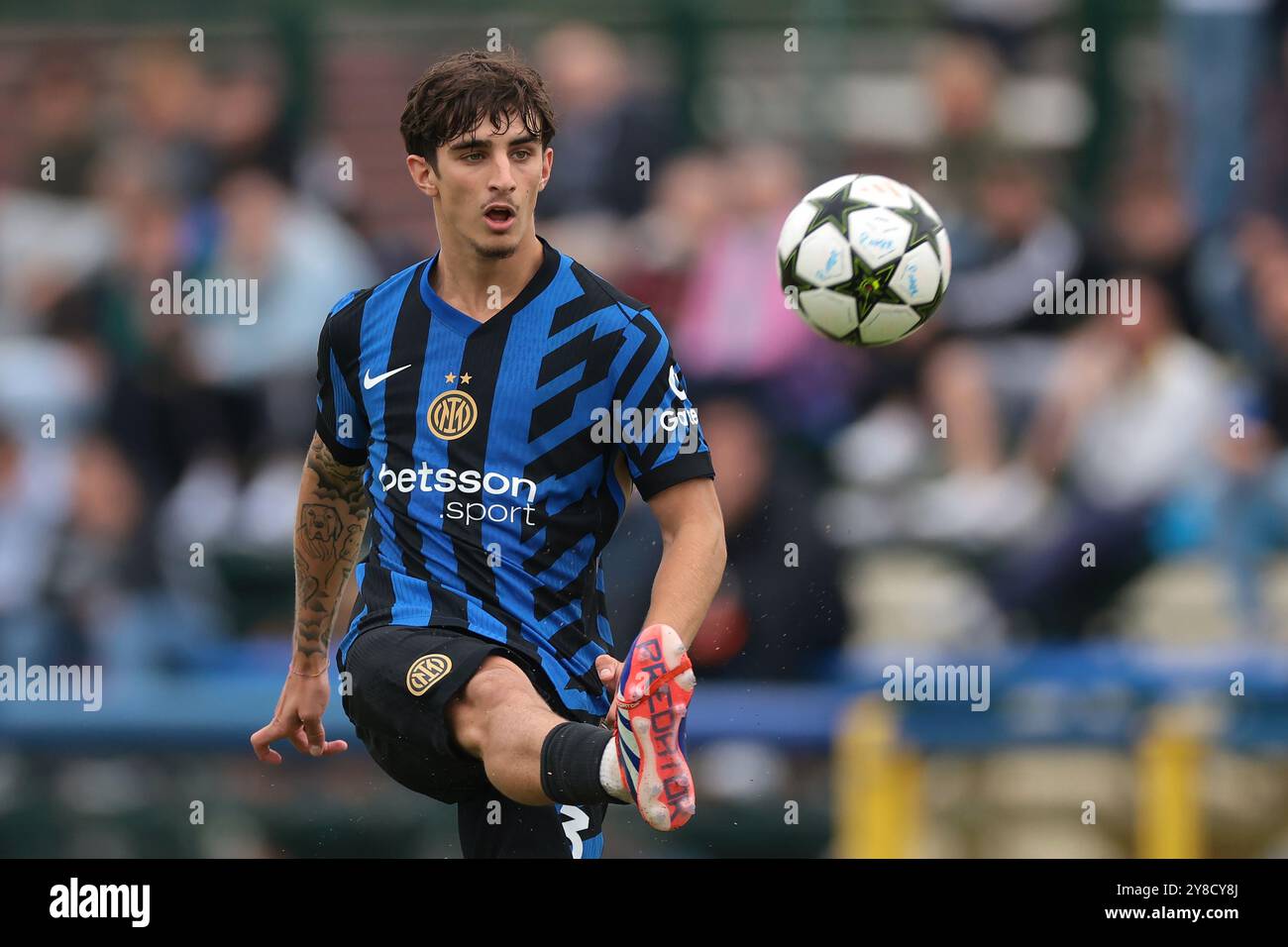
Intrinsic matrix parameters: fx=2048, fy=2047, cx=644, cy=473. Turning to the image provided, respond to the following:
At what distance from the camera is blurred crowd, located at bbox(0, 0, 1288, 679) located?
938 cm

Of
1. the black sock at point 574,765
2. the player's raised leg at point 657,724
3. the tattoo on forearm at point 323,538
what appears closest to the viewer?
the player's raised leg at point 657,724

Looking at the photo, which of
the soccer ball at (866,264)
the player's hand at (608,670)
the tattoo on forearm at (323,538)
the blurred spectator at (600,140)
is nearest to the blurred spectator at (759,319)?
the blurred spectator at (600,140)

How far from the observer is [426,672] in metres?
5.31

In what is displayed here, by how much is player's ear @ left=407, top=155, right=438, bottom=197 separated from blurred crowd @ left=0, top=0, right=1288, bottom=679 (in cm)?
319

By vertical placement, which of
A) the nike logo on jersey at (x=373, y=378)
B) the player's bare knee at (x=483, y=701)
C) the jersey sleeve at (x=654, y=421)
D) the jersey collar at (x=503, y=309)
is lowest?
the player's bare knee at (x=483, y=701)

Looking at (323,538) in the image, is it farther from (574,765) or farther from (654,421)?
(574,765)

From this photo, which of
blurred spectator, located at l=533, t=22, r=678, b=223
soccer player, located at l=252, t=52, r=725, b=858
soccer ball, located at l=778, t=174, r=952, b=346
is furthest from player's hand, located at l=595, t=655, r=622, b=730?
blurred spectator, located at l=533, t=22, r=678, b=223

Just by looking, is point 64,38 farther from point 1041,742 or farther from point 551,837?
point 551,837

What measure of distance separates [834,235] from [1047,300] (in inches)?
140

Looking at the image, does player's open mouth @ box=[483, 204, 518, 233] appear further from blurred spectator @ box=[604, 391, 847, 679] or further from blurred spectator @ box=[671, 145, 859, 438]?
blurred spectator @ box=[671, 145, 859, 438]

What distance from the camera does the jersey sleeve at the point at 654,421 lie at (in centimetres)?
552

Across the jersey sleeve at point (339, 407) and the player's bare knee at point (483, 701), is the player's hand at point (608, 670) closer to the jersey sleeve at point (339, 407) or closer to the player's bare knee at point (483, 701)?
the player's bare knee at point (483, 701)

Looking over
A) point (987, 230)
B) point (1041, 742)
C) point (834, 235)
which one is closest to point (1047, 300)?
point (987, 230)

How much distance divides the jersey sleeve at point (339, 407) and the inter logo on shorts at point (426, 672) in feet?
2.79
